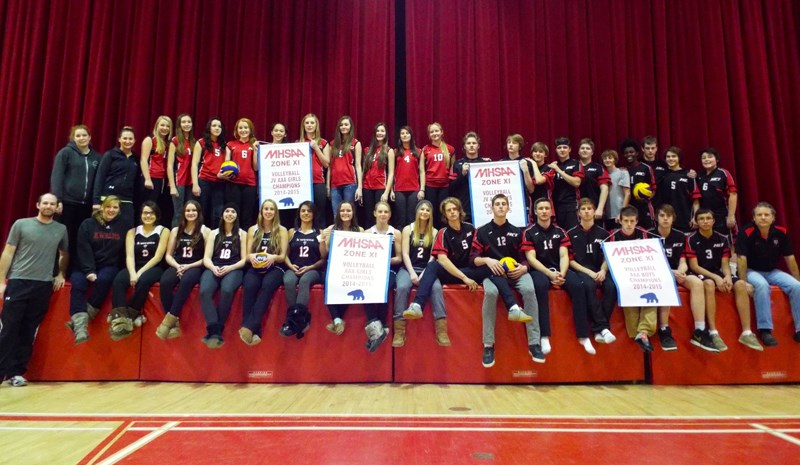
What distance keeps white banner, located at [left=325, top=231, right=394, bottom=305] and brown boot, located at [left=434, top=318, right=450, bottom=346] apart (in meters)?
0.48

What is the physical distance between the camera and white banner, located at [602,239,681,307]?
11.8ft

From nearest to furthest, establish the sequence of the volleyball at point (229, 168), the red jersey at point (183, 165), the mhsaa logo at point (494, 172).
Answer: the volleyball at point (229, 168), the mhsaa logo at point (494, 172), the red jersey at point (183, 165)

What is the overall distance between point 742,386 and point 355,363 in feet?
10.4

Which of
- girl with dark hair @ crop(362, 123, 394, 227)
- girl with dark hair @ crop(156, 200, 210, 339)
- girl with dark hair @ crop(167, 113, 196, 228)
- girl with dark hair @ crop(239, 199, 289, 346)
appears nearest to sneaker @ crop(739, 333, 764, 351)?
girl with dark hair @ crop(362, 123, 394, 227)

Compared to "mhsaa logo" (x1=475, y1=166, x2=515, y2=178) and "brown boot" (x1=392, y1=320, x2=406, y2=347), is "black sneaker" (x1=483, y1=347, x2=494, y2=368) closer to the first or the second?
"brown boot" (x1=392, y1=320, x2=406, y2=347)

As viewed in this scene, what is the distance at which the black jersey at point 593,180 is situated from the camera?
4.79 metres

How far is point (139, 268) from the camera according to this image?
13.2 feet

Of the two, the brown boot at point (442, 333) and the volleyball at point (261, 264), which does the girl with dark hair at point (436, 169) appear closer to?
the brown boot at point (442, 333)

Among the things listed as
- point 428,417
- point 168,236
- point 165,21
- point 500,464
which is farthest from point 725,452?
point 165,21

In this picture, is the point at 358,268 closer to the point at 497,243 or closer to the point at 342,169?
the point at 497,243

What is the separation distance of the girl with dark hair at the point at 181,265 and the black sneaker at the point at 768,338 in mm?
4754

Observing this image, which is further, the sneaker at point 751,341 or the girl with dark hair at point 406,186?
the girl with dark hair at point 406,186

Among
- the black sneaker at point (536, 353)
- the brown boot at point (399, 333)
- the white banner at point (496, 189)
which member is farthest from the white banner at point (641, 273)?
the brown boot at point (399, 333)

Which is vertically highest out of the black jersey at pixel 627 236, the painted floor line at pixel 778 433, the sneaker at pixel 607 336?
the black jersey at pixel 627 236
